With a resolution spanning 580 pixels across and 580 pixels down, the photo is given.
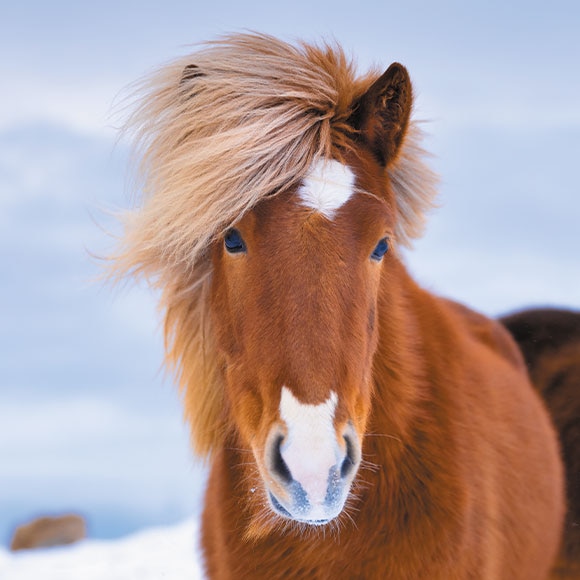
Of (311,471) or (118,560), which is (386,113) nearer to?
(311,471)

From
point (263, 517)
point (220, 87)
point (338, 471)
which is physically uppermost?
point (220, 87)

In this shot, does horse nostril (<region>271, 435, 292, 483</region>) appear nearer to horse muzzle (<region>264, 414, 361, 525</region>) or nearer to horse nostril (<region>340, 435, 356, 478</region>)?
horse muzzle (<region>264, 414, 361, 525</region>)

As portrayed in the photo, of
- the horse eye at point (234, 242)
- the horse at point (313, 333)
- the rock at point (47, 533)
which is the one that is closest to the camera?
the horse at point (313, 333)

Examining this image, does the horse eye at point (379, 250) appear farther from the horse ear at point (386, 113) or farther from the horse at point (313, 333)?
the horse ear at point (386, 113)

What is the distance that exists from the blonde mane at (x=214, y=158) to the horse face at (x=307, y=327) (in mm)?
137

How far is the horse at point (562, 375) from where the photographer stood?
4688 millimetres

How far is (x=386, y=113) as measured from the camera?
2.83 m

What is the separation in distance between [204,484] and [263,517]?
80cm

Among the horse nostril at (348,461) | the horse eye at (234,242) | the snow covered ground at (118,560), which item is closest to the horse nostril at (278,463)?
the horse nostril at (348,461)

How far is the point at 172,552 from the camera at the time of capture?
304 inches

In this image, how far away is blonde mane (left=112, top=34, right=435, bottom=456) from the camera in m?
2.69

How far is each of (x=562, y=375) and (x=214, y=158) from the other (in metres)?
3.42

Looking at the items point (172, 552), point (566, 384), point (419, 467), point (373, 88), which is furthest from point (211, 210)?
point (172, 552)

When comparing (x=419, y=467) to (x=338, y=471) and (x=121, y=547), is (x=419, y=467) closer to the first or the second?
(x=338, y=471)
